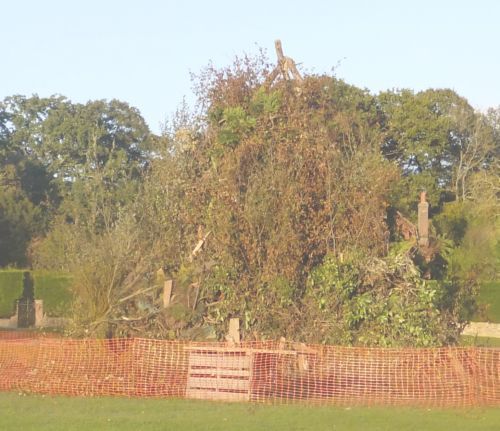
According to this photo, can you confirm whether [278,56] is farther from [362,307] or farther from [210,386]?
[210,386]

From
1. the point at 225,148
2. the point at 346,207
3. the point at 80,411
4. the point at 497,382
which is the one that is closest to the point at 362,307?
the point at 346,207

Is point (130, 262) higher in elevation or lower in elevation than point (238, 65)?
lower

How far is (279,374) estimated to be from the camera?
15242 mm

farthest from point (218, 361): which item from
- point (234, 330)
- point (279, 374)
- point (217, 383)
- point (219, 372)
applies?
point (234, 330)

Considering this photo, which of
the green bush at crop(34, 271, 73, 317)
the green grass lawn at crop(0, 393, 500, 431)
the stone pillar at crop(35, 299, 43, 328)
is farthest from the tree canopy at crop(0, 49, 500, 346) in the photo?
the green bush at crop(34, 271, 73, 317)

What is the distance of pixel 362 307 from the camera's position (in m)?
17.2

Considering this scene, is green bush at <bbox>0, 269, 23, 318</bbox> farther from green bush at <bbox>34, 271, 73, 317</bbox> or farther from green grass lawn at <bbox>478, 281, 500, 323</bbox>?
green grass lawn at <bbox>478, 281, 500, 323</bbox>

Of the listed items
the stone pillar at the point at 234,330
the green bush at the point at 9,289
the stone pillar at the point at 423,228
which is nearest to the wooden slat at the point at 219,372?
the stone pillar at the point at 234,330

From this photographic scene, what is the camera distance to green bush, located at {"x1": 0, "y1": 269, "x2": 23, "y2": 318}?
40031 millimetres

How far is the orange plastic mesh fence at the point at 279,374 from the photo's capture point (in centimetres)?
1472

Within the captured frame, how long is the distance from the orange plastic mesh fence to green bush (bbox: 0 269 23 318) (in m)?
24.3

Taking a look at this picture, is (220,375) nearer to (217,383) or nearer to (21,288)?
→ (217,383)

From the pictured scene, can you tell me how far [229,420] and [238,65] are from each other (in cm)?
994

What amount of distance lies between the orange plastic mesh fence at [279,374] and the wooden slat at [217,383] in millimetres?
16
